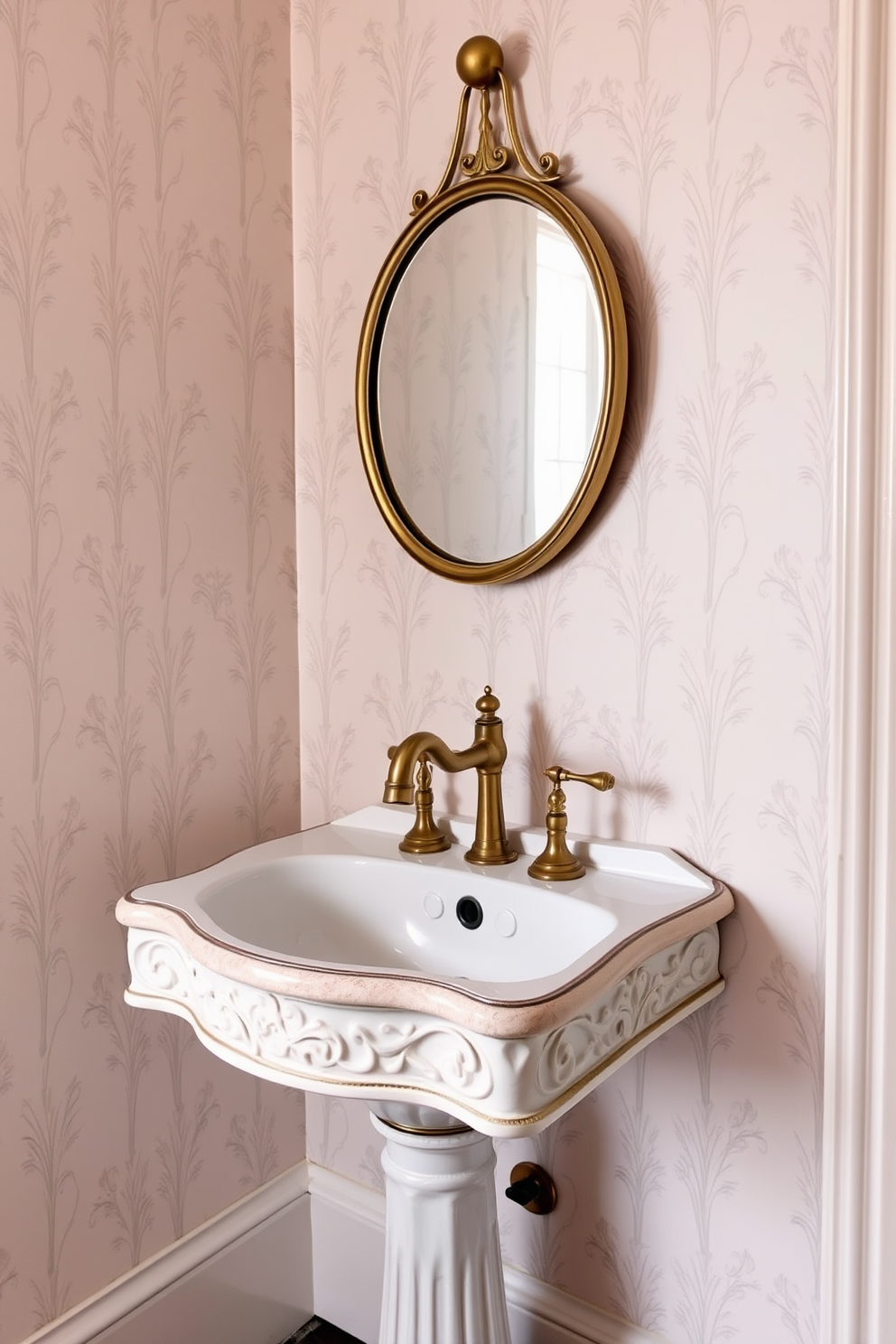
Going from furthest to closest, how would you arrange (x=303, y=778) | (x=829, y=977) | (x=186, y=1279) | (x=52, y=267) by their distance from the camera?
(x=303, y=778), (x=186, y=1279), (x=52, y=267), (x=829, y=977)

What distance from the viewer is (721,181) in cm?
117

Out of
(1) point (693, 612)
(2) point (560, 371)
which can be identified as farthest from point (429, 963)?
(2) point (560, 371)

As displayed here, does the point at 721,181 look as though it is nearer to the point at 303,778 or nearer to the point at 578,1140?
the point at 303,778

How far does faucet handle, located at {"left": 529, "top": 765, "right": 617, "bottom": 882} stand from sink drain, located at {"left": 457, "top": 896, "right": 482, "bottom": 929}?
0.25 feet

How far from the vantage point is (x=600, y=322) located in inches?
49.3

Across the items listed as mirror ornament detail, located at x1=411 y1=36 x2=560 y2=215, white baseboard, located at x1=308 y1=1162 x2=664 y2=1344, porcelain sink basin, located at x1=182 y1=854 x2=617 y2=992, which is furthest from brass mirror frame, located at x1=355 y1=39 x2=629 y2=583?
white baseboard, located at x1=308 y1=1162 x2=664 y2=1344

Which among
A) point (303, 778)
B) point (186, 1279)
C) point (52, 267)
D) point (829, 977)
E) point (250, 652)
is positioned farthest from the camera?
point (303, 778)

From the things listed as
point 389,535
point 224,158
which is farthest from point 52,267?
point 389,535

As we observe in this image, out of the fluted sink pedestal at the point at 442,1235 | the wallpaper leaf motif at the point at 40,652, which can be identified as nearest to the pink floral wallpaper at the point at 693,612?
the fluted sink pedestal at the point at 442,1235

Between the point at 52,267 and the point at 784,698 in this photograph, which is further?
the point at 52,267

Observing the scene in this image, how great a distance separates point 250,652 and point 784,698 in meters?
0.81

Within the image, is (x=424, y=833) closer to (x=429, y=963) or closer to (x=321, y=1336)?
(x=429, y=963)

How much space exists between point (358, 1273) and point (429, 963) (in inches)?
26.8

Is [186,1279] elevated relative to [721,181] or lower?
lower
